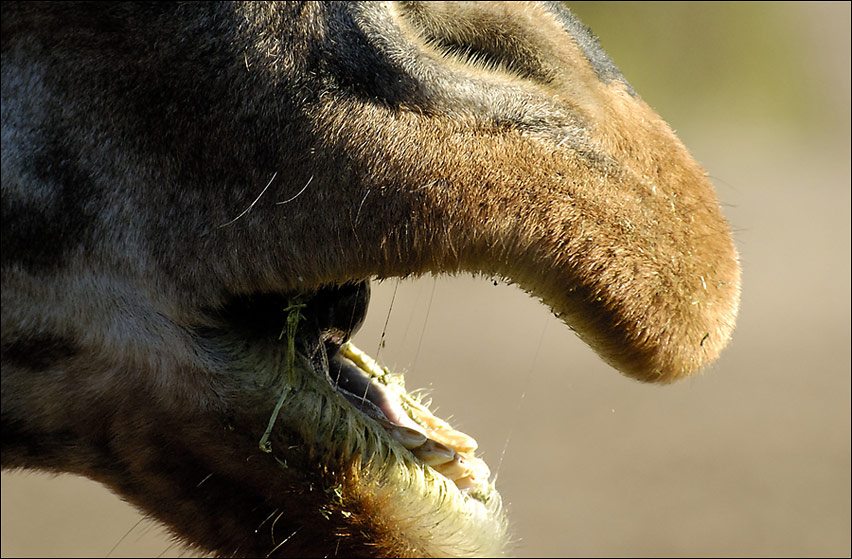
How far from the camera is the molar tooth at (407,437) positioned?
1.42m

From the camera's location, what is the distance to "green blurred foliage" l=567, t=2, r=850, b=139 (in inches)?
292

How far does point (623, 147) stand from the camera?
1237 millimetres

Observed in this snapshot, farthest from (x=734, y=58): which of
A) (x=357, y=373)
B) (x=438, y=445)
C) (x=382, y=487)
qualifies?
(x=382, y=487)

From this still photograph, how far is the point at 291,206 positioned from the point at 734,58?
24.0ft

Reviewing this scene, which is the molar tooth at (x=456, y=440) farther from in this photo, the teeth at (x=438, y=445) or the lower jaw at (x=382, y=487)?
the lower jaw at (x=382, y=487)

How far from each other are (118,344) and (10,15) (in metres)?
0.44

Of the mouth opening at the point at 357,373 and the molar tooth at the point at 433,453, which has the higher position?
the mouth opening at the point at 357,373

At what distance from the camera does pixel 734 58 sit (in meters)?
7.83

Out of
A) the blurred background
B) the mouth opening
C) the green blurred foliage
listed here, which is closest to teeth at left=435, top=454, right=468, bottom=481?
the mouth opening

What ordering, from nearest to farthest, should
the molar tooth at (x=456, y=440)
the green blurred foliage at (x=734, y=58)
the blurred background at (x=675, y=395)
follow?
the molar tooth at (x=456, y=440)
the blurred background at (x=675, y=395)
the green blurred foliage at (x=734, y=58)

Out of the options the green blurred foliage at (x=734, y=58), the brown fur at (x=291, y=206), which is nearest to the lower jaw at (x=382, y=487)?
the brown fur at (x=291, y=206)

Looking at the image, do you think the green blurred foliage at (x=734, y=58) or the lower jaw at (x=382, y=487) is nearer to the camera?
the lower jaw at (x=382, y=487)

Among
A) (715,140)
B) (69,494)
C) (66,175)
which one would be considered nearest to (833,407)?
(715,140)

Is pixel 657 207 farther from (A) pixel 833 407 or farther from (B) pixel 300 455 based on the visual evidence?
(A) pixel 833 407
